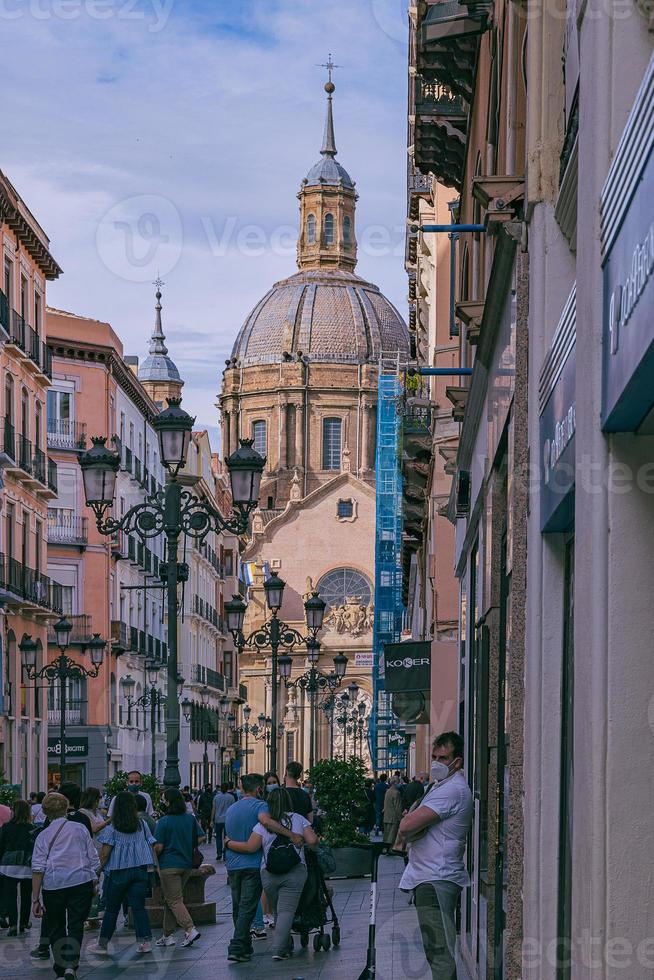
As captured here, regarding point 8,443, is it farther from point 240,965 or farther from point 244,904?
point 240,965

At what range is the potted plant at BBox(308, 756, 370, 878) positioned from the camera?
27984 millimetres

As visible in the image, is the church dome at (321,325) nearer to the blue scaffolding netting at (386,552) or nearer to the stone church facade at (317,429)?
the stone church facade at (317,429)

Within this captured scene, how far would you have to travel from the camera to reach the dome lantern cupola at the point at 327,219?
13938cm

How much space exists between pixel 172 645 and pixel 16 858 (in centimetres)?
248

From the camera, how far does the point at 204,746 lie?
81625mm

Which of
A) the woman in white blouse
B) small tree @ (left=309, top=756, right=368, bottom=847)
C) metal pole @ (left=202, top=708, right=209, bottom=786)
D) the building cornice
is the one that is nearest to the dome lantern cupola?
metal pole @ (left=202, top=708, right=209, bottom=786)

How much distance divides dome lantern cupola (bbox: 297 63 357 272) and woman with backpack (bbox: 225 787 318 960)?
4908 inches

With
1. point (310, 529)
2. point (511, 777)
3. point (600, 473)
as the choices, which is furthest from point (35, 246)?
point (310, 529)

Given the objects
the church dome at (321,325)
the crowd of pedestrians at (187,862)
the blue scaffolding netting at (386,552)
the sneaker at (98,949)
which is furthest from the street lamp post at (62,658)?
the church dome at (321,325)

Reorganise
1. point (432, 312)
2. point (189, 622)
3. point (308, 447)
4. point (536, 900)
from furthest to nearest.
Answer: point (308, 447), point (189, 622), point (432, 312), point (536, 900)

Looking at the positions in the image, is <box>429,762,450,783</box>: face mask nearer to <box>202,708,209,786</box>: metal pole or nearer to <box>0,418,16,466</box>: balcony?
<box>0,418,16,466</box>: balcony

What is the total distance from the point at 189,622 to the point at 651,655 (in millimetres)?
70297

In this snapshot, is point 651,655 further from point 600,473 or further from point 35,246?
point 35,246

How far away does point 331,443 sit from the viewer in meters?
128
